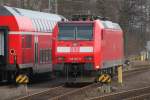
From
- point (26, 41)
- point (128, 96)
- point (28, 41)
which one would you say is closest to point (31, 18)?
point (28, 41)

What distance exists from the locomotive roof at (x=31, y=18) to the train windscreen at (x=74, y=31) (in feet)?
6.80

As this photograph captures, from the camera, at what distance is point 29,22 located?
1167 inches

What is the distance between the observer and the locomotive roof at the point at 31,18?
2811 centimetres

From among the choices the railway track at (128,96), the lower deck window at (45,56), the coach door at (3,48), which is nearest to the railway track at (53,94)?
the railway track at (128,96)

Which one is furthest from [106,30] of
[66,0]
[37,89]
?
[66,0]

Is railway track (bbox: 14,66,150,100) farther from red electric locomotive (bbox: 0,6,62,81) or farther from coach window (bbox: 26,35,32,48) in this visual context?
coach window (bbox: 26,35,32,48)

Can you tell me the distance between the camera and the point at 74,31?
2730cm

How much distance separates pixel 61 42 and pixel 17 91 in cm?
392

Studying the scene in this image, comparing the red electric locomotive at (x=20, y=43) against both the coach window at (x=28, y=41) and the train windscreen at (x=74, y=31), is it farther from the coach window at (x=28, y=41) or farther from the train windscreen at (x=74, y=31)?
the train windscreen at (x=74, y=31)

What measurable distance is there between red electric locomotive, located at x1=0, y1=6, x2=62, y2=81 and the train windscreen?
204 centimetres

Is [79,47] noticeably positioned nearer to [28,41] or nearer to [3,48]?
[28,41]

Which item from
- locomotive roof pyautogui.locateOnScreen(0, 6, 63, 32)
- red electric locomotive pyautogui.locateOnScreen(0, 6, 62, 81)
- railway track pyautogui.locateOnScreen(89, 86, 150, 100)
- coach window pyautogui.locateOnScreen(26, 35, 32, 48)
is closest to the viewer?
railway track pyautogui.locateOnScreen(89, 86, 150, 100)

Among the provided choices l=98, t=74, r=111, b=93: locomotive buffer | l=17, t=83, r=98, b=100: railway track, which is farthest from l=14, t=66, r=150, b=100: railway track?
l=98, t=74, r=111, b=93: locomotive buffer

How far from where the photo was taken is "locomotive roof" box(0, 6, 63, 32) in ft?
92.2
